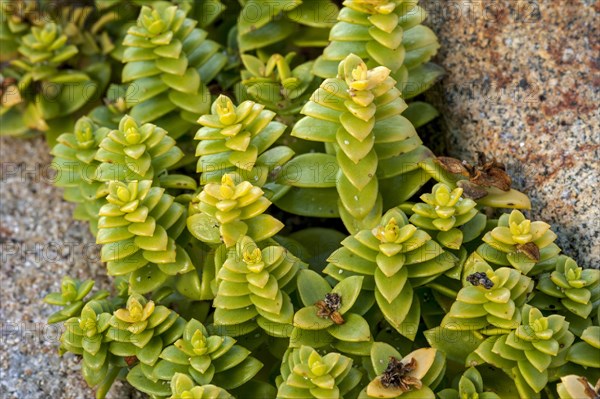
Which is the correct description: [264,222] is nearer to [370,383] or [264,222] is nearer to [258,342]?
[258,342]

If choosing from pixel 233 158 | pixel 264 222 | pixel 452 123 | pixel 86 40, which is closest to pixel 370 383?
pixel 264 222

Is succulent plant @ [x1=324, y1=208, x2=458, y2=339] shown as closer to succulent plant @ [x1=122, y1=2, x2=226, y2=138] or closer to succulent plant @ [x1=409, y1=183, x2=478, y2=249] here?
succulent plant @ [x1=409, y1=183, x2=478, y2=249]

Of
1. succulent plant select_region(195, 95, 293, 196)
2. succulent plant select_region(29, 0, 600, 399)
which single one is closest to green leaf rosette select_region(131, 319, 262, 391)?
succulent plant select_region(29, 0, 600, 399)

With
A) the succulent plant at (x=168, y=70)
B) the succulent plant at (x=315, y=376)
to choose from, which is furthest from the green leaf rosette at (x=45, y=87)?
the succulent plant at (x=315, y=376)

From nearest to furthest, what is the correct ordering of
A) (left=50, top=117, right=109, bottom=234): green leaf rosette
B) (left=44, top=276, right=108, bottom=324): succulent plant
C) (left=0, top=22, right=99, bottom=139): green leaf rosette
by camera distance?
(left=44, top=276, right=108, bottom=324): succulent plant
(left=50, top=117, right=109, bottom=234): green leaf rosette
(left=0, top=22, right=99, bottom=139): green leaf rosette

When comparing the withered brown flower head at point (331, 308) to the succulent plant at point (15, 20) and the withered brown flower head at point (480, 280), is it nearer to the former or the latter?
the withered brown flower head at point (480, 280)
